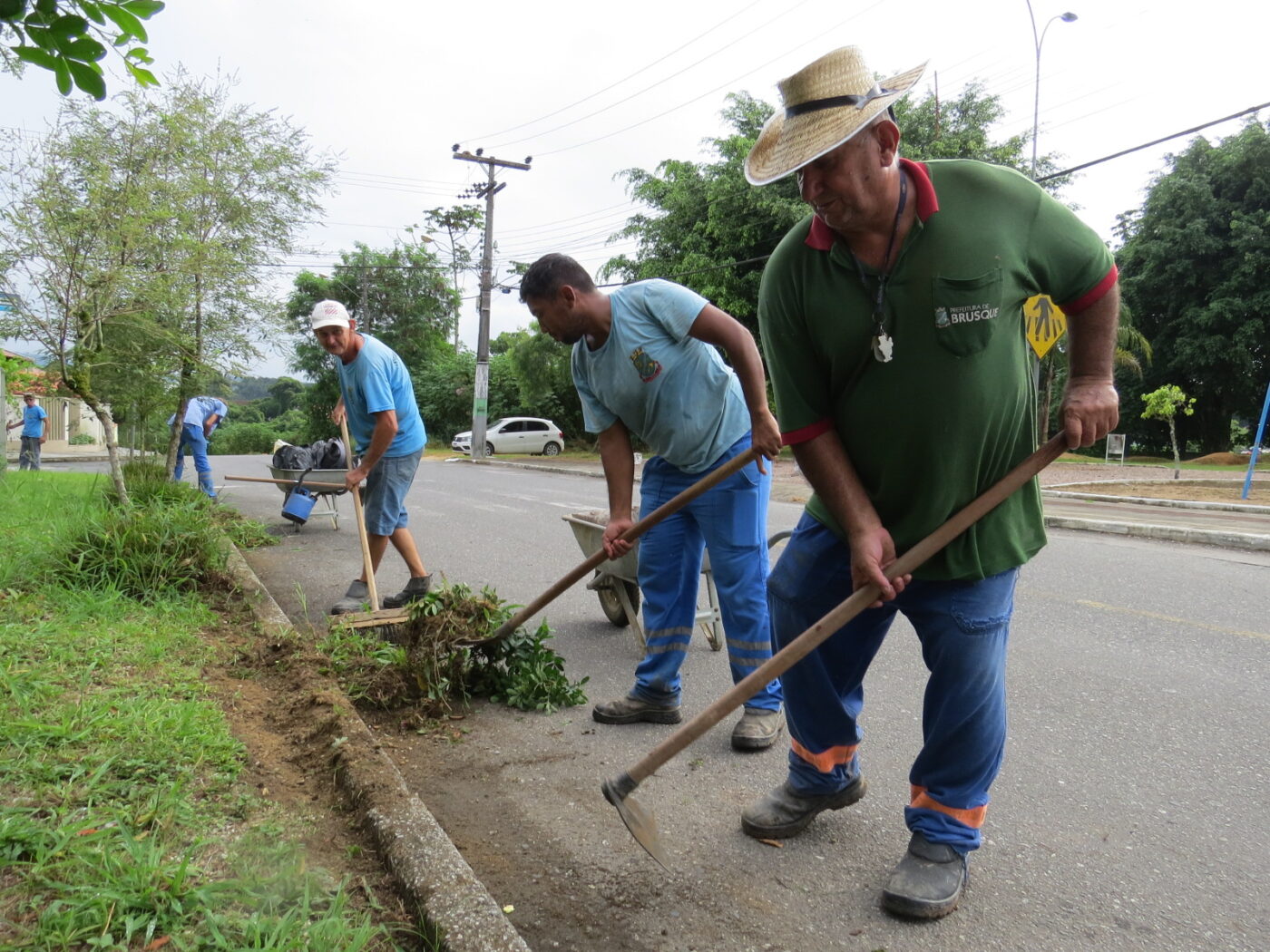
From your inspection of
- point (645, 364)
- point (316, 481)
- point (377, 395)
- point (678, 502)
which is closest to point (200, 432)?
point (316, 481)

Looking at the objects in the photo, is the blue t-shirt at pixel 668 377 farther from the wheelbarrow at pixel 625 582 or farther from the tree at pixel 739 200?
the tree at pixel 739 200

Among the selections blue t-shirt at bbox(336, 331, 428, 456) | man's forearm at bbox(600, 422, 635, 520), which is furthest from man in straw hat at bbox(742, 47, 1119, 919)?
blue t-shirt at bbox(336, 331, 428, 456)

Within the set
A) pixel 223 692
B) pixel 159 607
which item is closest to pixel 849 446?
pixel 223 692

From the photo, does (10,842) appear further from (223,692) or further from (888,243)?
(888,243)

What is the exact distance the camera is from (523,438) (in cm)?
2966

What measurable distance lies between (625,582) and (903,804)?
2.33 metres

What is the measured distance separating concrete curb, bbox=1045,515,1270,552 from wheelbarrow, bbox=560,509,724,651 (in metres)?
6.53

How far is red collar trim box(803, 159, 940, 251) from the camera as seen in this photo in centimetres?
222

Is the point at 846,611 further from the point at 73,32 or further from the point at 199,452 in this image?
the point at 199,452

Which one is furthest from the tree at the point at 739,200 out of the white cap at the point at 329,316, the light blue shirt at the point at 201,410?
the white cap at the point at 329,316

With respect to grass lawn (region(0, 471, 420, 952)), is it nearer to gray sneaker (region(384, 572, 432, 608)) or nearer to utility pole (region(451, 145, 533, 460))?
gray sneaker (region(384, 572, 432, 608))

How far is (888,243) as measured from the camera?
2258mm

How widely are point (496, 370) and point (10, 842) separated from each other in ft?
108

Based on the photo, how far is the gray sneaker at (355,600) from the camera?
5.41 meters
